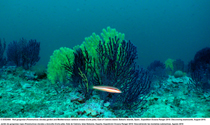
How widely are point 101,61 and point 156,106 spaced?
1867 millimetres

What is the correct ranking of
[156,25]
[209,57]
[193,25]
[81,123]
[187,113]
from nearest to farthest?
[81,123]
[187,113]
[209,57]
[193,25]
[156,25]

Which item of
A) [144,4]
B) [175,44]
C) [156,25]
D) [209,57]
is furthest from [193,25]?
[209,57]

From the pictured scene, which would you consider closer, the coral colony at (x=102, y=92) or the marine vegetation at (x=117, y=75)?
the coral colony at (x=102, y=92)

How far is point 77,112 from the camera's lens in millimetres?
3002

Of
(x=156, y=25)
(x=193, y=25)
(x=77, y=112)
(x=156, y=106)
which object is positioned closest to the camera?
(x=77, y=112)

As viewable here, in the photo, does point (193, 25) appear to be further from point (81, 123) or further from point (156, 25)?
point (81, 123)

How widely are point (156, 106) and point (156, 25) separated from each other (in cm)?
11152

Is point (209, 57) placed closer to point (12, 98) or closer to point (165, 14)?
point (12, 98)

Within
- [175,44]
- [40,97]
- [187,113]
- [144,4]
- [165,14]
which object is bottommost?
[187,113]

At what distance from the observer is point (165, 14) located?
96.6 metres

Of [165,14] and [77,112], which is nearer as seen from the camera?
[77,112]

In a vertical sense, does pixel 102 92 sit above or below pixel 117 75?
below

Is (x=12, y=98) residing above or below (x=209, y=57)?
below

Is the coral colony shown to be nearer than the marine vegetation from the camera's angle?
Yes
